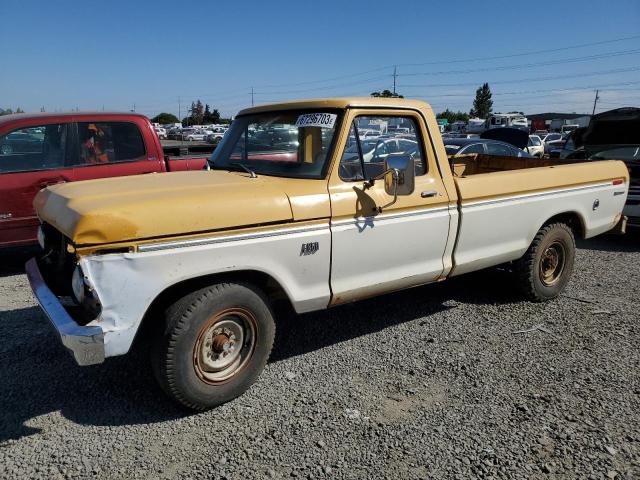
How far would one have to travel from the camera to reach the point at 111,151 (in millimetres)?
6324

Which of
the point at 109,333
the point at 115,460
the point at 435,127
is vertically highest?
the point at 435,127

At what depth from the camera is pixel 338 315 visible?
4.75m

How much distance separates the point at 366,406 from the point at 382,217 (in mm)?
1327

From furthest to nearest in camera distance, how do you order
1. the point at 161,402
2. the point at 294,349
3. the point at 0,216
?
1. the point at 0,216
2. the point at 294,349
3. the point at 161,402

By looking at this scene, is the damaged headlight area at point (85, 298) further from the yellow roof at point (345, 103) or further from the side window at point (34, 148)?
the side window at point (34, 148)

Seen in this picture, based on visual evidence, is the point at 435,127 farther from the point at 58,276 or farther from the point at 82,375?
the point at 82,375

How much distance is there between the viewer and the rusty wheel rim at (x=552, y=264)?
507 centimetres

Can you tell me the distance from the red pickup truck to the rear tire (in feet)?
15.3

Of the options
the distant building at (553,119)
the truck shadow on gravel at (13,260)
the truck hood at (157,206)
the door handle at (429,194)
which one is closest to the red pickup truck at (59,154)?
the truck shadow on gravel at (13,260)

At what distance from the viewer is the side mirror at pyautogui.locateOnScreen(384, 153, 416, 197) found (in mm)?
3400

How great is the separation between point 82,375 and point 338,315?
2242 millimetres

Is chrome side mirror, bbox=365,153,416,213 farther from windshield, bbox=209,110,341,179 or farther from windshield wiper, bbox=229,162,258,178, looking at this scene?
windshield wiper, bbox=229,162,258,178

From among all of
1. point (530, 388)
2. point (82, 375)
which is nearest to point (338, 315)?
point (530, 388)

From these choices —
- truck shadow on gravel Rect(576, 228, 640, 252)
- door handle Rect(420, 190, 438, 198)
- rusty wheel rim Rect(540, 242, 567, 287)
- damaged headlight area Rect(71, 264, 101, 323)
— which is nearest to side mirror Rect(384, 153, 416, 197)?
door handle Rect(420, 190, 438, 198)
